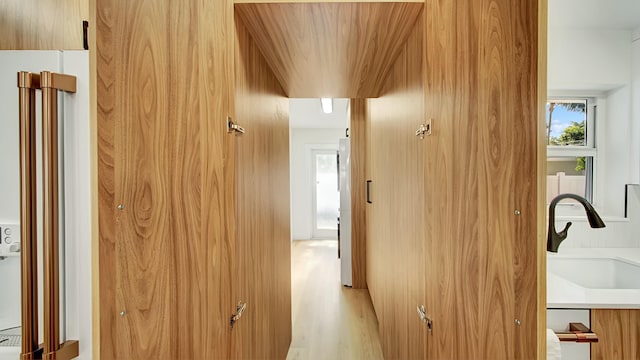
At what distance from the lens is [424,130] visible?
1316 mm

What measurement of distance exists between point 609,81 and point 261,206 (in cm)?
211

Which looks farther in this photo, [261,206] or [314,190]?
Answer: [314,190]

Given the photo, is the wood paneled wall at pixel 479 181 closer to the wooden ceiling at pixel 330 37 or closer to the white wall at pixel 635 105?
the wooden ceiling at pixel 330 37

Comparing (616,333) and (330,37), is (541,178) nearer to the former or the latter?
(616,333)

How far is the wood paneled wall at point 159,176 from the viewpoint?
3.33 ft

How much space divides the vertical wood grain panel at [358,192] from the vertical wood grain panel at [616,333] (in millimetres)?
3245

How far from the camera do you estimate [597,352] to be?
1.14m

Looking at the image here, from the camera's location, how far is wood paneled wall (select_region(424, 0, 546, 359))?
2.45 feet

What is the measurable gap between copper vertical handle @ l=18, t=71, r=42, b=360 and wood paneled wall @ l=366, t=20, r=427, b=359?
1287 mm

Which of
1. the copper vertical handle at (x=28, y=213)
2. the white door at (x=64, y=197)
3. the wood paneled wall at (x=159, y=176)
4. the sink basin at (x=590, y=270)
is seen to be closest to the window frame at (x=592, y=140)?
the sink basin at (x=590, y=270)

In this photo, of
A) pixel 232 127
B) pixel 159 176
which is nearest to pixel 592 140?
pixel 232 127

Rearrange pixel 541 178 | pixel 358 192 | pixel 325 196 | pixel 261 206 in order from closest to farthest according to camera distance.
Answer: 1. pixel 541 178
2. pixel 261 206
3. pixel 358 192
4. pixel 325 196

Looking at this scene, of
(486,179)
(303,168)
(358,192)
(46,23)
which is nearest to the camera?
(486,179)

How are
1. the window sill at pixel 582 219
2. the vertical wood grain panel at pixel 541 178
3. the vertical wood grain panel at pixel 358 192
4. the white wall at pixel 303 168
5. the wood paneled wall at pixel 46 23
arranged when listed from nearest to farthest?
the vertical wood grain panel at pixel 541 178
the wood paneled wall at pixel 46 23
the window sill at pixel 582 219
the vertical wood grain panel at pixel 358 192
the white wall at pixel 303 168
